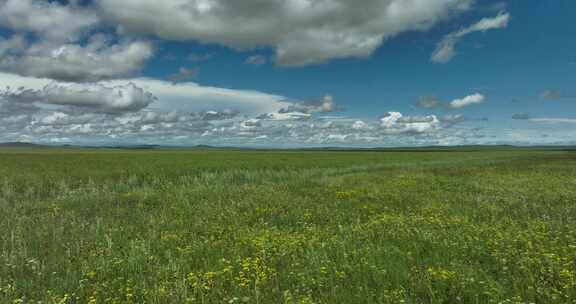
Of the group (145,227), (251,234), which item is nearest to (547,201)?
(251,234)

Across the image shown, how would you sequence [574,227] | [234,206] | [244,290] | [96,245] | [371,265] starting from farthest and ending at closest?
[234,206]
[574,227]
[96,245]
[371,265]
[244,290]

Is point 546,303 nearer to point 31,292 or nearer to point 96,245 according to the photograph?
point 31,292

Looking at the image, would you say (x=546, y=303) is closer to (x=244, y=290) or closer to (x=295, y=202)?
(x=244, y=290)

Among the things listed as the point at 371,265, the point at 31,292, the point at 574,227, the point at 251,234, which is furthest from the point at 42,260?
the point at 574,227

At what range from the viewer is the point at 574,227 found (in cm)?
847

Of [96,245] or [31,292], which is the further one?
[96,245]

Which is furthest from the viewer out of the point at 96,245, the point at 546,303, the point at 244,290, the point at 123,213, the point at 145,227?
the point at 123,213

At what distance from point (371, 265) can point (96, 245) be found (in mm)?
7213

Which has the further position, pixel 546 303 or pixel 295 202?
pixel 295 202

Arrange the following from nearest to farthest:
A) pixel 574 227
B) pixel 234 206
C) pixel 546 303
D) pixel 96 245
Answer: pixel 546 303, pixel 96 245, pixel 574 227, pixel 234 206

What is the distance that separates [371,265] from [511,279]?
98.3 inches

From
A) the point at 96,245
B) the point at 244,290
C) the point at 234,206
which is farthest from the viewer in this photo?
the point at 234,206

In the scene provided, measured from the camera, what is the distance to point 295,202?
13.3 metres

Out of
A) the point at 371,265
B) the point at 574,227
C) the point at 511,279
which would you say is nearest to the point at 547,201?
the point at 574,227
